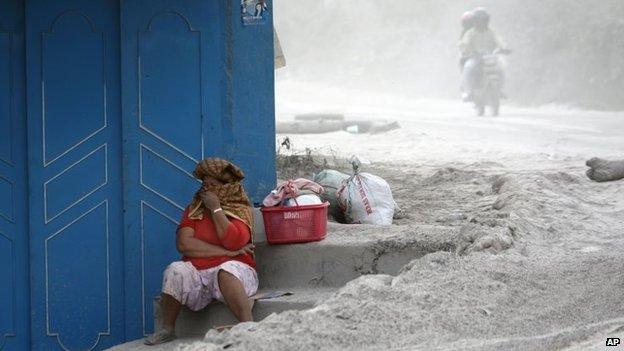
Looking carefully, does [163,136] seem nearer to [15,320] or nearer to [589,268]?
[15,320]

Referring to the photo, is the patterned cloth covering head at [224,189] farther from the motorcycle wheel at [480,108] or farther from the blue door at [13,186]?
the motorcycle wheel at [480,108]

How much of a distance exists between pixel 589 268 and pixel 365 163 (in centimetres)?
652

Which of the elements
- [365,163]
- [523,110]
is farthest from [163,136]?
[523,110]

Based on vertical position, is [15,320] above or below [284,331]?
below

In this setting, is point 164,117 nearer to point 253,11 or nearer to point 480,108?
point 253,11

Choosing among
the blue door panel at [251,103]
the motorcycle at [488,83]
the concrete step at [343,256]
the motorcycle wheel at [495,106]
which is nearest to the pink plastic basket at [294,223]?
the concrete step at [343,256]

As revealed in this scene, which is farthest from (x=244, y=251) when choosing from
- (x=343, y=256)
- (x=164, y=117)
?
(x=164, y=117)

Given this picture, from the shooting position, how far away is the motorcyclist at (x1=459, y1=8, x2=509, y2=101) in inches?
782

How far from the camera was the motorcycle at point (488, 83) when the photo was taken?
19.4 metres

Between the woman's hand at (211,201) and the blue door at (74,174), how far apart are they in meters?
1.00

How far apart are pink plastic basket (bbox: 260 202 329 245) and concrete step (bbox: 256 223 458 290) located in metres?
0.06

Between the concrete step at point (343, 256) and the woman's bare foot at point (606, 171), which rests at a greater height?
the woman's bare foot at point (606, 171)

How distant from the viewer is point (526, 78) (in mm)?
24047

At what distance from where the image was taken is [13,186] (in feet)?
25.3
